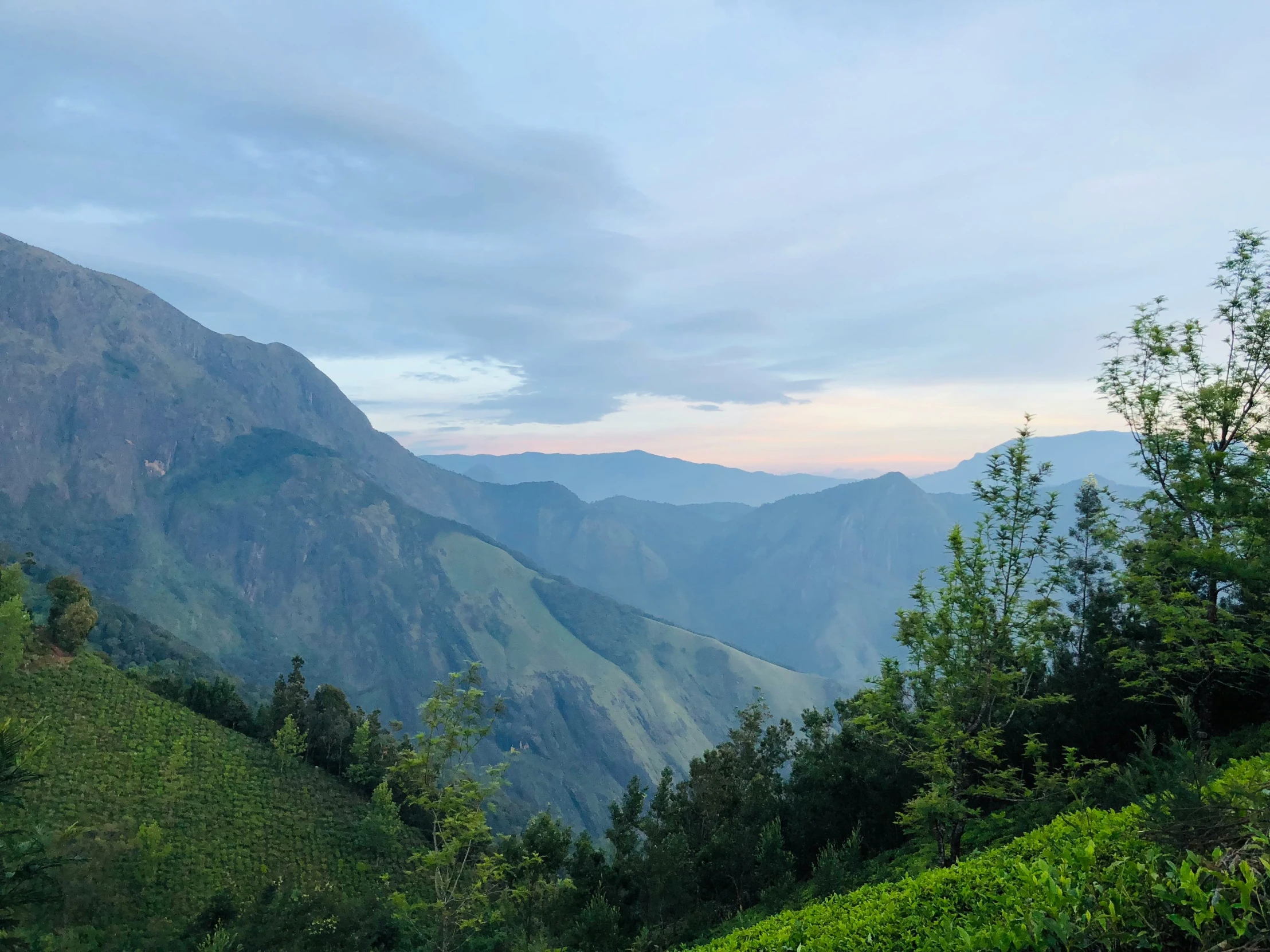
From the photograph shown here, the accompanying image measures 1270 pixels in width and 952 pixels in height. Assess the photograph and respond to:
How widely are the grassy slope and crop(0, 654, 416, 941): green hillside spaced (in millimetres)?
130

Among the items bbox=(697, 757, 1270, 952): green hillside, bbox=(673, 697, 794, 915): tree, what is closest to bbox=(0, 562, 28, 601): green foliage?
bbox=(673, 697, 794, 915): tree

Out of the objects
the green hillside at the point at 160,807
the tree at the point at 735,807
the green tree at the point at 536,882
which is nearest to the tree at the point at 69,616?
the green hillside at the point at 160,807

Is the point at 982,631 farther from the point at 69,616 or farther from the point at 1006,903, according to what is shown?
the point at 69,616

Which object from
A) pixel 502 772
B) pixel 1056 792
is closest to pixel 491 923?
pixel 502 772

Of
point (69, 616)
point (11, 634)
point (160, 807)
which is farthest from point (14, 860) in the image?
point (69, 616)

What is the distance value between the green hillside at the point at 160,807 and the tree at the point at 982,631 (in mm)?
54033

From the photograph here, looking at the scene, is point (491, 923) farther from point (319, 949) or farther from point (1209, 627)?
point (1209, 627)

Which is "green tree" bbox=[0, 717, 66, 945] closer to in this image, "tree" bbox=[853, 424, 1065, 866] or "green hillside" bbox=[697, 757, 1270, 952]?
"green hillside" bbox=[697, 757, 1270, 952]

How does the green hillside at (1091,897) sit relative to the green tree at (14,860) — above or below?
above

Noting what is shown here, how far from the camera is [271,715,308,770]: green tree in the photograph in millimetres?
75812

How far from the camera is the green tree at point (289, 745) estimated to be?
2985 inches

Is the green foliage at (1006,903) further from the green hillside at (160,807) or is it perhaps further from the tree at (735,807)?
the green hillside at (160,807)

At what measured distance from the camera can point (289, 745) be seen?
75688 mm

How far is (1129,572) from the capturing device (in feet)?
65.5
